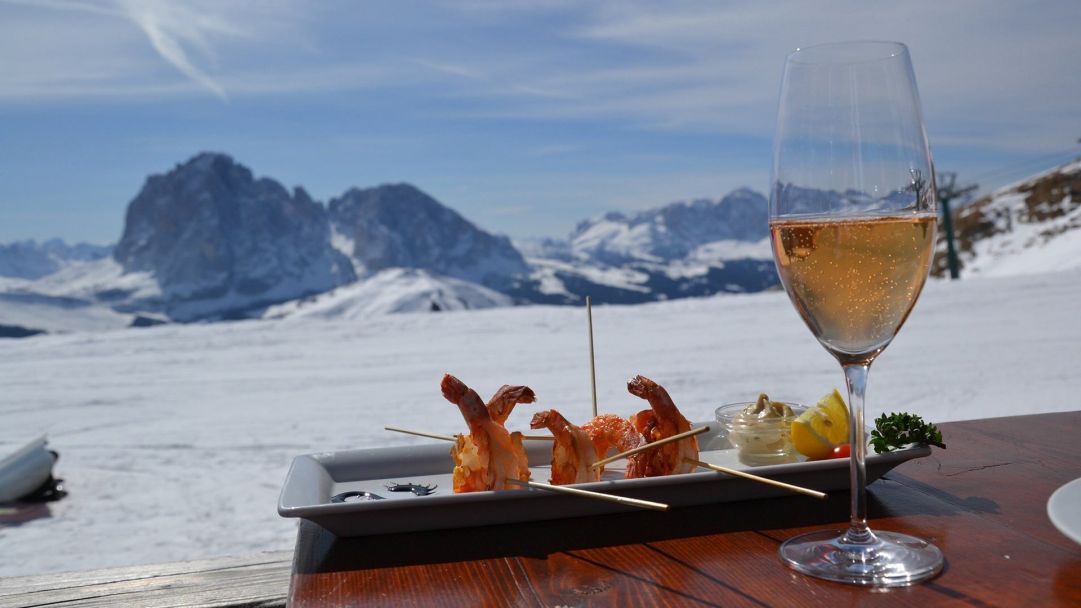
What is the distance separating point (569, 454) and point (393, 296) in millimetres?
162499

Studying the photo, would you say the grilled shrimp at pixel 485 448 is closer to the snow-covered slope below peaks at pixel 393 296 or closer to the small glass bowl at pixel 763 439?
the small glass bowl at pixel 763 439

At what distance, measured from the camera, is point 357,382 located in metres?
9.20

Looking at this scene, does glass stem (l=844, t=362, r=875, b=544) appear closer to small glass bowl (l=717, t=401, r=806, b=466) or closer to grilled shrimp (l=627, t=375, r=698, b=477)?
grilled shrimp (l=627, t=375, r=698, b=477)

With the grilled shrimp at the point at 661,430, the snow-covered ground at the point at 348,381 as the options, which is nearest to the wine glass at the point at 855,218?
the grilled shrimp at the point at 661,430

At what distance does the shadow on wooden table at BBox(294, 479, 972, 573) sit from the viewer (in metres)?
0.98

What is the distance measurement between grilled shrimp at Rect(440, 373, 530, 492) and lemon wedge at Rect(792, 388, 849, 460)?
0.42 metres

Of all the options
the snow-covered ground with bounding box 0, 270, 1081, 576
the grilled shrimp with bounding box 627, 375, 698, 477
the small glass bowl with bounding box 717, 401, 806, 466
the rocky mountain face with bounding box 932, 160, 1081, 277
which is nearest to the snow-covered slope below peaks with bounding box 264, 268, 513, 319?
the rocky mountain face with bounding box 932, 160, 1081, 277

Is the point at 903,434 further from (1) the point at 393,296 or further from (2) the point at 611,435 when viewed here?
(1) the point at 393,296

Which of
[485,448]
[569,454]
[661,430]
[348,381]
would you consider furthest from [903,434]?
[348,381]

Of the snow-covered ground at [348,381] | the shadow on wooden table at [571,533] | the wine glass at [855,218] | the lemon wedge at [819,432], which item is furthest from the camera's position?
the snow-covered ground at [348,381]

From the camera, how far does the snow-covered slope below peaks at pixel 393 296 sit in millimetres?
159250

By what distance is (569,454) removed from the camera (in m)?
1.11

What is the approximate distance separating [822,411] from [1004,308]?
472 inches

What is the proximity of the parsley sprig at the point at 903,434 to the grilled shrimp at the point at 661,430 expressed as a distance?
0.81 feet
